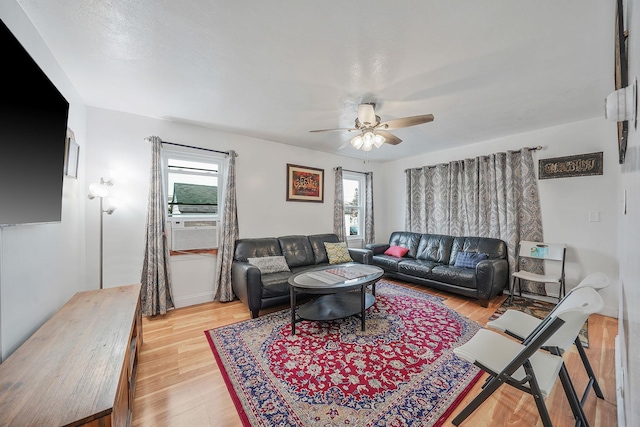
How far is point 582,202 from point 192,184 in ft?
17.6

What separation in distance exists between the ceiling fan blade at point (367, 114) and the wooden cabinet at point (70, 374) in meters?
2.58

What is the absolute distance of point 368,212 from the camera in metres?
5.32

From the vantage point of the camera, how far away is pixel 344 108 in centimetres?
273

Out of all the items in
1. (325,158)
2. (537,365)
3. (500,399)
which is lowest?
(500,399)

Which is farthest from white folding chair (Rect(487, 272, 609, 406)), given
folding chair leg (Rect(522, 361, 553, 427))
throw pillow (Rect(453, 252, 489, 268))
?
throw pillow (Rect(453, 252, 489, 268))

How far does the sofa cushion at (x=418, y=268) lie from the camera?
3762mm

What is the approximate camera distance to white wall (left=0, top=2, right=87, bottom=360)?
1.25 metres

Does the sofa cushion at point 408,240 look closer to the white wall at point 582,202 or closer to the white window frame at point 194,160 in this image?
the white wall at point 582,202

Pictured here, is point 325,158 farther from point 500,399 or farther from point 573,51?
point 500,399

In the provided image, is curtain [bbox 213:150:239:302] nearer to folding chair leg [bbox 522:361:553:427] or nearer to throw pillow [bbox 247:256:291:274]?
throw pillow [bbox 247:256:291:274]

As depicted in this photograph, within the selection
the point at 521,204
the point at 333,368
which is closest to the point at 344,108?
the point at 333,368

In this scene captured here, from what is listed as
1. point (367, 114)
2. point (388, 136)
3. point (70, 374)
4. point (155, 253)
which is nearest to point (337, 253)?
point (388, 136)

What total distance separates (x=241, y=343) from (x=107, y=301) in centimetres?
118

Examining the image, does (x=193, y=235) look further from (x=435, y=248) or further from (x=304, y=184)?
(x=435, y=248)
